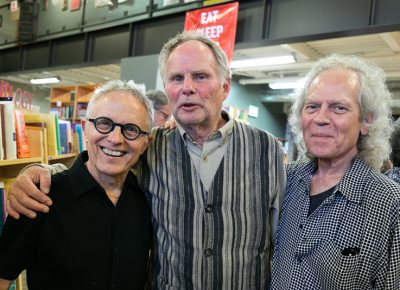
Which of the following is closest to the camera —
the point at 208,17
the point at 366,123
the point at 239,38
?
the point at 366,123

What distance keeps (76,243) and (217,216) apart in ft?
1.94

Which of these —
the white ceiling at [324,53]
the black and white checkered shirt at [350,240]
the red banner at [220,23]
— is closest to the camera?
the black and white checkered shirt at [350,240]

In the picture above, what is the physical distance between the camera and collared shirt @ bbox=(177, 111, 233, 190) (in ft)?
5.40

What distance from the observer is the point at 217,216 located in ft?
5.21

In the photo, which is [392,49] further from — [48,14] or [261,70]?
[48,14]

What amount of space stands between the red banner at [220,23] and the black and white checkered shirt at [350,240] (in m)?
3.72

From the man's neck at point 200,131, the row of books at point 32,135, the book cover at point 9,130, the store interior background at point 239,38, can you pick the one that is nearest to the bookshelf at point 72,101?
the store interior background at point 239,38

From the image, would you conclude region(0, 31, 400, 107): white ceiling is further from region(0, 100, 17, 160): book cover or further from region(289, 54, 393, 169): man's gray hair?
region(0, 100, 17, 160): book cover

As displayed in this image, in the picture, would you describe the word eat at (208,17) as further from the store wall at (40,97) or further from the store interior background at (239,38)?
the store wall at (40,97)

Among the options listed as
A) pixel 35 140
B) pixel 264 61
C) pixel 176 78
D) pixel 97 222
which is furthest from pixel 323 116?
pixel 264 61

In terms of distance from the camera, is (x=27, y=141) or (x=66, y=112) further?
(x=66, y=112)

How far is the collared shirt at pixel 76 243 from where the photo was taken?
4.45ft

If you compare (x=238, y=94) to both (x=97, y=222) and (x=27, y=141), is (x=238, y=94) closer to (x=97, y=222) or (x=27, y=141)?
(x=27, y=141)

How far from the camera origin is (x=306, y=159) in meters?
1.78
